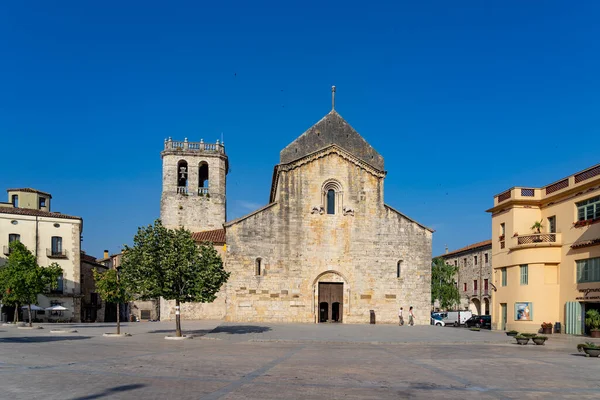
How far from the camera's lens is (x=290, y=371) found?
16.5m

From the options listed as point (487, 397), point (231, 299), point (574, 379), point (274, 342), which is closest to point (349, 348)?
point (274, 342)

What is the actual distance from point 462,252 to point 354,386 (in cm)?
6314

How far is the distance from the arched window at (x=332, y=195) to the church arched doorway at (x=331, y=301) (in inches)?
234

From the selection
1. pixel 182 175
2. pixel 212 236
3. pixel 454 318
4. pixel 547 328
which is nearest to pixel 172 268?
pixel 547 328

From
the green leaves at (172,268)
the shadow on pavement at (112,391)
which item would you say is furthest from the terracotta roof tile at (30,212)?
the shadow on pavement at (112,391)

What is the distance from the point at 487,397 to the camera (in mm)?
12586

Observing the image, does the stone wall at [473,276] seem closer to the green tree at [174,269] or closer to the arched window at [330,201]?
the arched window at [330,201]

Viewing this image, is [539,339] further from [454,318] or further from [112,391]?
[454,318]

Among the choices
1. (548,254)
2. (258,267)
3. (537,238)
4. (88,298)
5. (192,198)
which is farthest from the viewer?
Answer: (88,298)

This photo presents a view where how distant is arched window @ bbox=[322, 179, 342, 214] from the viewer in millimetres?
46688

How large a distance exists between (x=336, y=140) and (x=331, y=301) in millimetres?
14339

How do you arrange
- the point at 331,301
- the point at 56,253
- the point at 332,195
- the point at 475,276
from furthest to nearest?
the point at 475,276
the point at 56,253
the point at 332,195
the point at 331,301

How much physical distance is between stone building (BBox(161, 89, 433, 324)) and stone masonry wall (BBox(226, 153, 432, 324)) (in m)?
0.08

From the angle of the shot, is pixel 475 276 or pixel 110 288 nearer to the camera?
pixel 110 288
